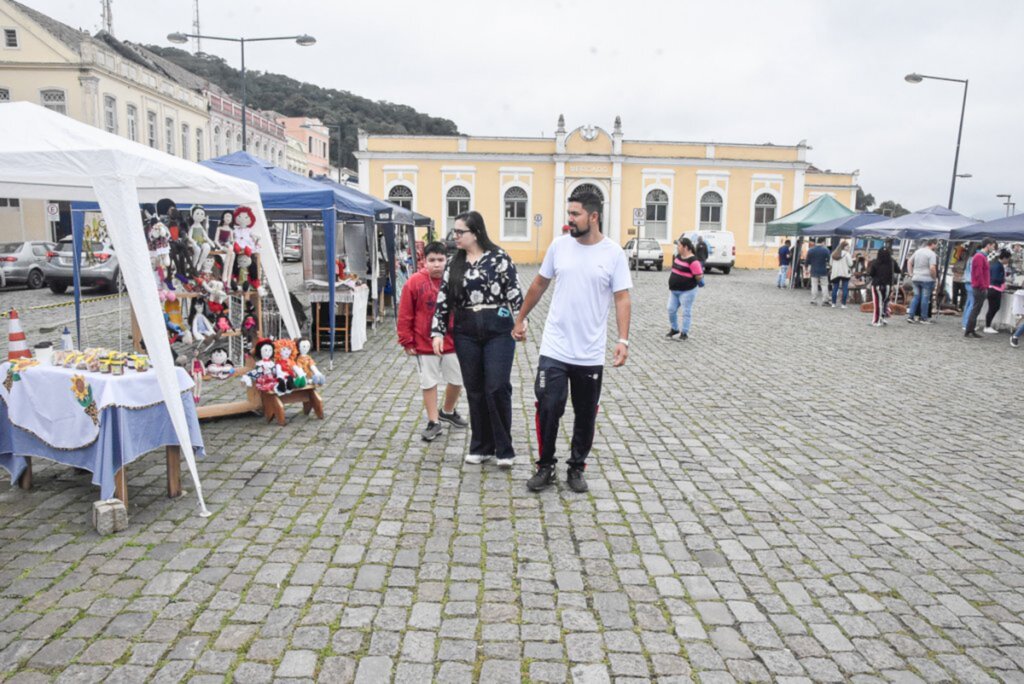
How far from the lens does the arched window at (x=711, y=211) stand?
41.2 meters

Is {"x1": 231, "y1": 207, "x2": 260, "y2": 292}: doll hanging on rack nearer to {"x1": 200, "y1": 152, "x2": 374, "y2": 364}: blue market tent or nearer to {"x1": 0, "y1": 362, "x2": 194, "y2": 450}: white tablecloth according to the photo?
{"x1": 200, "y1": 152, "x2": 374, "y2": 364}: blue market tent

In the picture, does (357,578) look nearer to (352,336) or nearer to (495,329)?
(495,329)

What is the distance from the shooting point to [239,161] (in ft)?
35.4

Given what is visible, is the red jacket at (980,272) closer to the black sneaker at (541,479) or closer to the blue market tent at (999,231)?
the blue market tent at (999,231)

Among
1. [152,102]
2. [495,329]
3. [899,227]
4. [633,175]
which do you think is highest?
[152,102]

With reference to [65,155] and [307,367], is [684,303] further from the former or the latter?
[65,155]

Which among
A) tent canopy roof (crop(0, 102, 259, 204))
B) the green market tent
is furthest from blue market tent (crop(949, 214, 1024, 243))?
tent canopy roof (crop(0, 102, 259, 204))

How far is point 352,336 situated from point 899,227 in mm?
14511

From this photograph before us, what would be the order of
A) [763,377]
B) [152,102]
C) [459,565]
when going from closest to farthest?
[459,565] → [763,377] → [152,102]

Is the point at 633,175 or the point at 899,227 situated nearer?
the point at 899,227

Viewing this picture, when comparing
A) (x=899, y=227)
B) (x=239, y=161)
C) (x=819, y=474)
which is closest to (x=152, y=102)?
(x=239, y=161)

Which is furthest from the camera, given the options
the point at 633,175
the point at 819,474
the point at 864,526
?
the point at 633,175

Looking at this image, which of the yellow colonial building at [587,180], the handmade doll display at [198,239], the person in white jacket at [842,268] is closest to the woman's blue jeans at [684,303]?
the handmade doll display at [198,239]

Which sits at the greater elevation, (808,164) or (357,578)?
(808,164)
